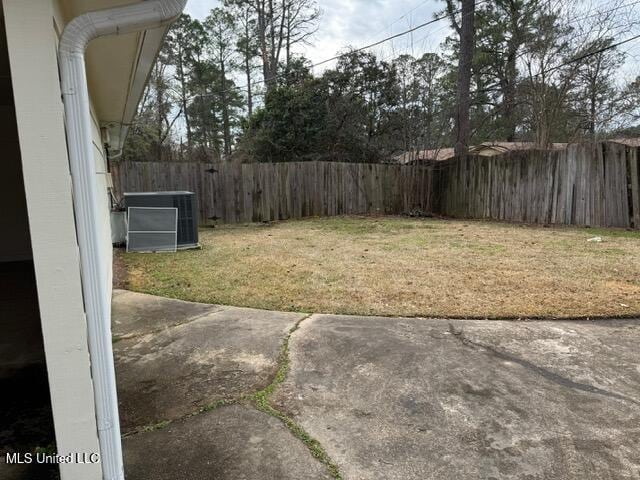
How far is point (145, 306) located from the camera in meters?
3.87

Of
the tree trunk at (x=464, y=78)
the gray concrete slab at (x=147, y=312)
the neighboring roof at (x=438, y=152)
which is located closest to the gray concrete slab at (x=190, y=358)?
the gray concrete slab at (x=147, y=312)

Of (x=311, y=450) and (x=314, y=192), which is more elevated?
(x=314, y=192)

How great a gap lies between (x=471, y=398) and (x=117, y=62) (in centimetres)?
320

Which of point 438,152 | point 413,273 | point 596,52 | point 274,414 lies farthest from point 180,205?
point 596,52

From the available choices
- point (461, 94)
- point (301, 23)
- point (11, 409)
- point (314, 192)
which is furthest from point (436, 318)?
point (301, 23)

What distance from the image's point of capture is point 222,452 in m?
1.80

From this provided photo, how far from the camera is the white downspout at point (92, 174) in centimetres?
136

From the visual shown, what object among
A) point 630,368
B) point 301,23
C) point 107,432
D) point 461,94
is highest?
point 301,23

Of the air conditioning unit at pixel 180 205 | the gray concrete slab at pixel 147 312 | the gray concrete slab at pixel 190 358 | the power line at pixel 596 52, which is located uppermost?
the power line at pixel 596 52

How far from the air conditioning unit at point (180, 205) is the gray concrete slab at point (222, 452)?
5257mm

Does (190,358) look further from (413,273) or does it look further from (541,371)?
(413,273)

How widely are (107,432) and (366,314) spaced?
2.42 m

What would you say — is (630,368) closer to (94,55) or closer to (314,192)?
(94,55)

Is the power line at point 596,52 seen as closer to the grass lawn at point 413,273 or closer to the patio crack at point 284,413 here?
the grass lawn at point 413,273
